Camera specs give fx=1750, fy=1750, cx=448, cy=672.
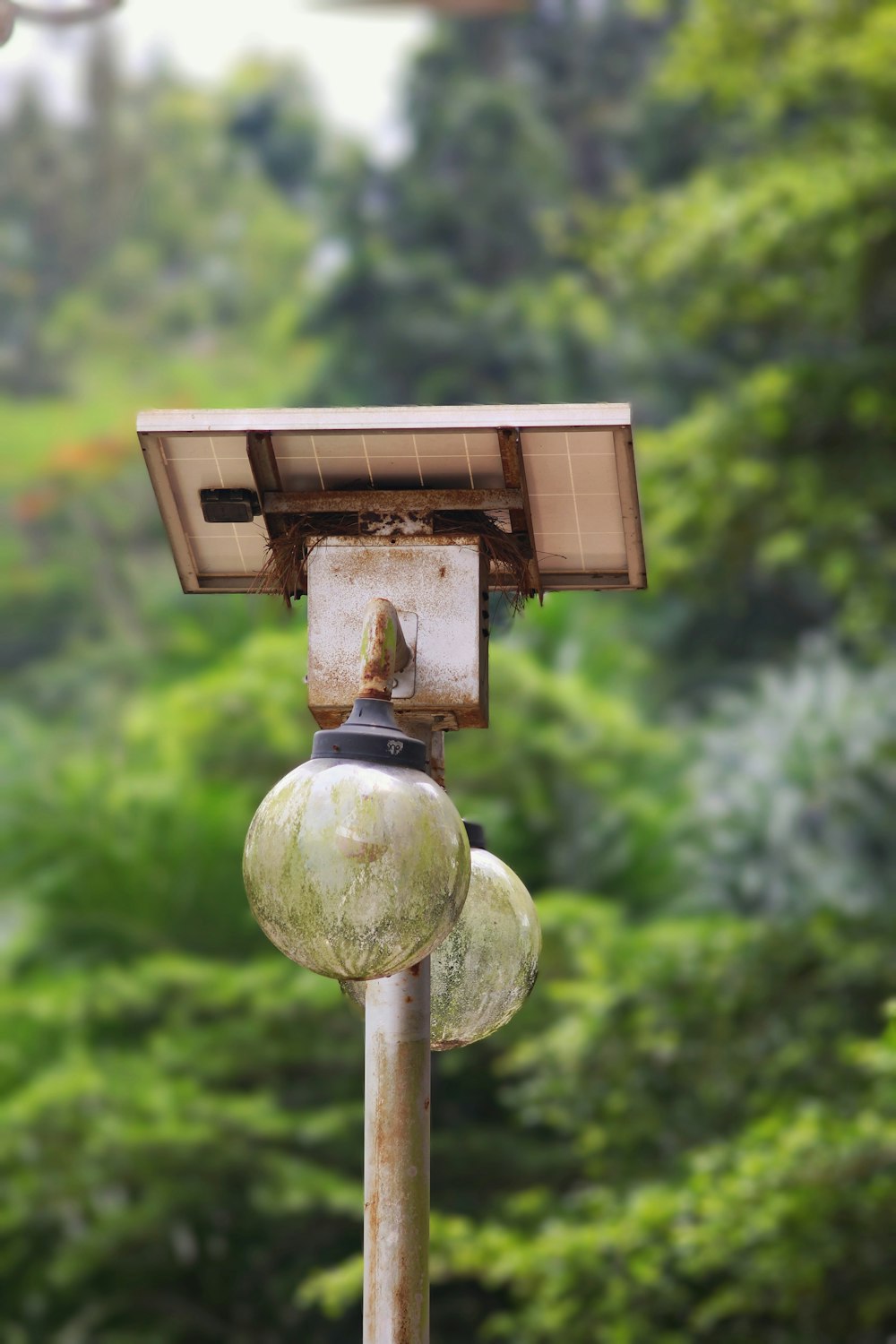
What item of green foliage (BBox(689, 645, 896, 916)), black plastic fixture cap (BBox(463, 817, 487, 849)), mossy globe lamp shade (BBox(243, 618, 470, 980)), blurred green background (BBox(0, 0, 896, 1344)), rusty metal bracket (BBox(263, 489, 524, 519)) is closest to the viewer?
mossy globe lamp shade (BBox(243, 618, 470, 980))

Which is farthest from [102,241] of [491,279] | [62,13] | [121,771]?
[62,13]

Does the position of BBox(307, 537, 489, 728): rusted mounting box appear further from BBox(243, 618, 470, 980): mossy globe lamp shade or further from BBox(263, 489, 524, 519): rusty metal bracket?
BBox(243, 618, 470, 980): mossy globe lamp shade

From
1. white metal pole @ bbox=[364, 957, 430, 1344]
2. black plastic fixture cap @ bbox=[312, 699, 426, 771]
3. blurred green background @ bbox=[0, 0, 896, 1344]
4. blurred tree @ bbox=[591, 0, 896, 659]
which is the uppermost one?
black plastic fixture cap @ bbox=[312, 699, 426, 771]

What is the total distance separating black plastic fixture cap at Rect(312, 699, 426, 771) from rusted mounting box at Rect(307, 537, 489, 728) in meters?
0.18

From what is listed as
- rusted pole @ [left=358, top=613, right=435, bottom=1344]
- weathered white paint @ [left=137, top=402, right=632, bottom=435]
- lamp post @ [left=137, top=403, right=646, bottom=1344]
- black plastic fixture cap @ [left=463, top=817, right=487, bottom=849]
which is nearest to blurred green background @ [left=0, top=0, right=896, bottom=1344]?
black plastic fixture cap @ [left=463, top=817, right=487, bottom=849]

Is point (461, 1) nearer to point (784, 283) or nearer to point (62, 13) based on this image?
point (62, 13)

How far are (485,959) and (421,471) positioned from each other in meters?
0.64

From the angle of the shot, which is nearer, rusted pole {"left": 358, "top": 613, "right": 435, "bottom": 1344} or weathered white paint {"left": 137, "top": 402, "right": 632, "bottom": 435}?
rusted pole {"left": 358, "top": 613, "right": 435, "bottom": 1344}

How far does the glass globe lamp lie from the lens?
1.86 metres

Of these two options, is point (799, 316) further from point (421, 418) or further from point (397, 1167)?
point (397, 1167)

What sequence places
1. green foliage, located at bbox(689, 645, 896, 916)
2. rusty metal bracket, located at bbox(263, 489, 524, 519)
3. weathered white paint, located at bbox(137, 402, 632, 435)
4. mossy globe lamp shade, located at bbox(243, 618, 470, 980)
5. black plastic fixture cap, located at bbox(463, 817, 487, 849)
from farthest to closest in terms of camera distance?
green foliage, located at bbox(689, 645, 896, 916), black plastic fixture cap, located at bbox(463, 817, 487, 849), rusty metal bracket, located at bbox(263, 489, 524, 519), weathered white paint, located at bbox(137, 402, 632, 435), mossy globe lamp shade, located at bbox(243, 618, 470, 980)

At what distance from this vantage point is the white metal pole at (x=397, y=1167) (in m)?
2.03

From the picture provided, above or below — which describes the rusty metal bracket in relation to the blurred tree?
above

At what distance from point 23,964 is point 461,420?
36.6 feet
